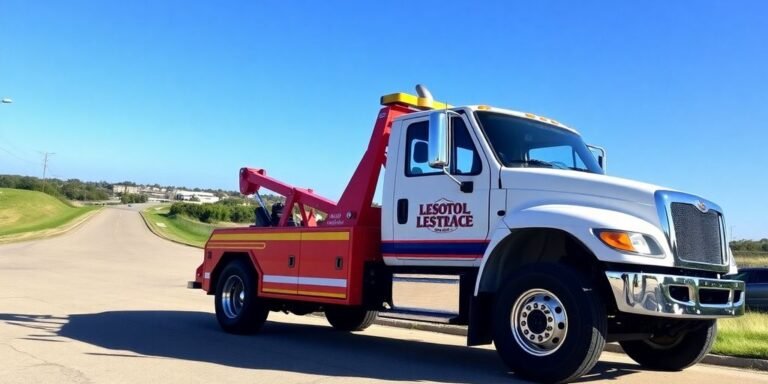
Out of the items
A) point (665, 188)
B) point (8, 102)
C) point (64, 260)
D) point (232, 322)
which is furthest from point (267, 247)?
point (8, 102)

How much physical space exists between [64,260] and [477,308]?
2653 centimetres

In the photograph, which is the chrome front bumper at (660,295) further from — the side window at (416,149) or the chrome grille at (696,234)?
the side window at (416,149)

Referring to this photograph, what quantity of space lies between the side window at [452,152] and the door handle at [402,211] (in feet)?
1.07

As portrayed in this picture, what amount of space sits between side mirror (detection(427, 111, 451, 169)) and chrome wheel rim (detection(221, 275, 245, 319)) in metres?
4.53

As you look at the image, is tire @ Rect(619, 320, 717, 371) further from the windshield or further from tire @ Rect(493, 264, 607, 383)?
the windshield

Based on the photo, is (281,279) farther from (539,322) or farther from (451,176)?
(539,322)

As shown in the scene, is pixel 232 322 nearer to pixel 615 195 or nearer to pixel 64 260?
pixel 615 195

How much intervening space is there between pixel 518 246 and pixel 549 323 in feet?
3.27

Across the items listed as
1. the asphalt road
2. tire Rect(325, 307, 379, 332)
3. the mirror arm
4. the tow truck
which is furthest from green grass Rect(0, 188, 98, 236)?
the mirror arm

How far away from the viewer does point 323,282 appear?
8.38m

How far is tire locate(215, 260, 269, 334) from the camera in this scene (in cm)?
979

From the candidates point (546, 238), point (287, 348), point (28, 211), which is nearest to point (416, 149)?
point (546, 238)

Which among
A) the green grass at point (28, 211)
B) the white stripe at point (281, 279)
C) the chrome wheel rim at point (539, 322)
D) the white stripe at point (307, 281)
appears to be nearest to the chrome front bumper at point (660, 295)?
the chrome wheel rim at point (539, 322)

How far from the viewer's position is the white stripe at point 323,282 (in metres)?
8.09
